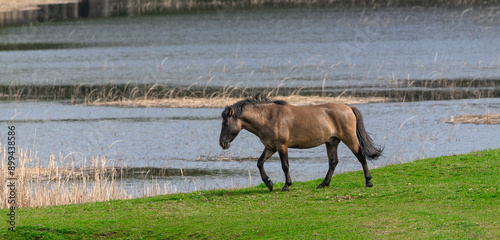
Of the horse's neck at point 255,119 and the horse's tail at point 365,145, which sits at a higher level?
the horse's neck at point 255,119

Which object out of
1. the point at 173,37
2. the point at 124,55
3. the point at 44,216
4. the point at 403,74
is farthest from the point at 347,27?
the point at 44,216

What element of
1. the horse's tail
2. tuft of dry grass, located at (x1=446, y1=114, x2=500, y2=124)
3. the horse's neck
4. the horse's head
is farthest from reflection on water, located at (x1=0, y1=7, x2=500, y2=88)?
the horse's head

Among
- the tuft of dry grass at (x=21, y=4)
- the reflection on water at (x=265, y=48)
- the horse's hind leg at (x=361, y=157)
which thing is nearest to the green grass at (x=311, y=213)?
the horse's hind leg at (x=361, y=157)

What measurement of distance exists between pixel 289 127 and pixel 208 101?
19.7 meters

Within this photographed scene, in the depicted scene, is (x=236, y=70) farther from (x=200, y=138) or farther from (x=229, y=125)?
(x=229, y=125)

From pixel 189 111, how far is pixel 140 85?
28.6ft

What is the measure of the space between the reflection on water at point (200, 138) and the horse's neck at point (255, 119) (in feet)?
17.4

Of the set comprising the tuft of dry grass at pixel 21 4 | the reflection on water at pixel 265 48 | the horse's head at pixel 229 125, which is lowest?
the tuft of dry grass at pixel 21 4

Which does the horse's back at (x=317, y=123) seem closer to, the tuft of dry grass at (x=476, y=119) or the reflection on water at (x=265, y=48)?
the tuft of dry grass at (x=476, y=119)

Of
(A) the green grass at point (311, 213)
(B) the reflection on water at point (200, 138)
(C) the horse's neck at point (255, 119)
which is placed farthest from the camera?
(B) the reflection on water at point (200, 138)

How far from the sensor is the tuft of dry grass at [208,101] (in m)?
33.1

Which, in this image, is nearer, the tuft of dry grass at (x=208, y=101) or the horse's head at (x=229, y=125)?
the horse's head at (x=229, y=125)

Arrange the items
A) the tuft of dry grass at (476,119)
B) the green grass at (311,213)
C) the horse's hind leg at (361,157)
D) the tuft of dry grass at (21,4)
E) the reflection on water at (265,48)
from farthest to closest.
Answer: the tuft of dry grass at (21,4) < the reflection on water at (265,48) < the tuft of dry grass at (476,119) < the horse's hind leg at (361,157) < the green grass at (311,213)

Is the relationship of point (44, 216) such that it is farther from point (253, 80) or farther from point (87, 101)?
point (253, 80)
